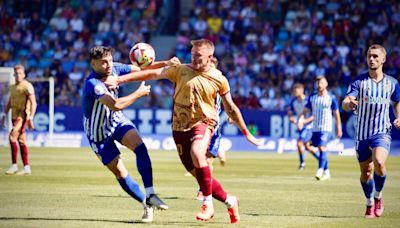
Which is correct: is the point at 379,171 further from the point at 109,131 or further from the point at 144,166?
the point at 109,131

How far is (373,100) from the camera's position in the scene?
13.9 m

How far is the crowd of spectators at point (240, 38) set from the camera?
1521 inches

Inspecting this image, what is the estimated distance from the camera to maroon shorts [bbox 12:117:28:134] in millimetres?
22031

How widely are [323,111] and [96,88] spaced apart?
11927mm

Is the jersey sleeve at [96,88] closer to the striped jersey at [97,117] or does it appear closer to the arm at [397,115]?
the striped jersey at [97,117]

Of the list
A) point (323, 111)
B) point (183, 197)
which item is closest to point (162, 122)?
point (323, 111)

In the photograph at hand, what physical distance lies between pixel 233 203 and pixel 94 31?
32.1 metres

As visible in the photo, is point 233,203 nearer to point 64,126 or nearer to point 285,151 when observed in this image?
point 285,151

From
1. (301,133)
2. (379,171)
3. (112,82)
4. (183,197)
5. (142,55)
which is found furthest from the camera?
(301,133)

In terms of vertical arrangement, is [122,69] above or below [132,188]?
above

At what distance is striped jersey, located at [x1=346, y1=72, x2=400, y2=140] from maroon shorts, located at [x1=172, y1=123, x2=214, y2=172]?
8.54 feet

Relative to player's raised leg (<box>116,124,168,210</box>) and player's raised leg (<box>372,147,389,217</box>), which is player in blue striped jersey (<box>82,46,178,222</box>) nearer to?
player's raised leg (<box>116,124,168,210</box>)

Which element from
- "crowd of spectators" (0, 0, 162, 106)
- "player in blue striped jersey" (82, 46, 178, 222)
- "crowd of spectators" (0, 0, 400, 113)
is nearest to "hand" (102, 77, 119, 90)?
"player in blue striped jersey" (82, 46, 178, 222)

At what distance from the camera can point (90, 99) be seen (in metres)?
12.9
